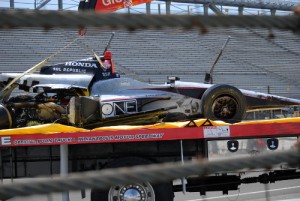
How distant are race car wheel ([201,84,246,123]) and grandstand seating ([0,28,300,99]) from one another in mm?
14101

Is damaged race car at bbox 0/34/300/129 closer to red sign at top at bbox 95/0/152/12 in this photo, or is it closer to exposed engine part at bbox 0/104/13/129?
exposed engine part at bbox 0/104/13/129

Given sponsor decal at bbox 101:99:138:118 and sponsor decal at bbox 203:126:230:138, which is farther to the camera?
sponsor decal at bbox 101:99:138:118

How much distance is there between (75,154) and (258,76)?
60.4 ft

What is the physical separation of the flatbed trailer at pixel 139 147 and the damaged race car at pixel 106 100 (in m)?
1.43

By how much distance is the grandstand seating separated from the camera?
2258cm

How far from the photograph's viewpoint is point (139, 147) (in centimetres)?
546

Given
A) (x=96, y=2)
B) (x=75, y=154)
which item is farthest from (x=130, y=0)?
(x=75, y=154)

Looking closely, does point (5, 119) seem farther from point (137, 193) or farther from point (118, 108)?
point (137, 193)

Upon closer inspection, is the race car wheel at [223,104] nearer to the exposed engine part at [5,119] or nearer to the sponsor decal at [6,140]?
the exposed engine part at [5,119]

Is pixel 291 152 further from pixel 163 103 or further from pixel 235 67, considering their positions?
pixel 235 67

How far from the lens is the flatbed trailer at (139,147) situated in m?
5.26

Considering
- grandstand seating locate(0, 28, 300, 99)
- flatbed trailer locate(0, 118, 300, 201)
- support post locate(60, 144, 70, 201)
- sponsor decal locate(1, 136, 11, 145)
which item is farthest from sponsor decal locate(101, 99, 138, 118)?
grandstand seating locate(0, 28, 300, 99)

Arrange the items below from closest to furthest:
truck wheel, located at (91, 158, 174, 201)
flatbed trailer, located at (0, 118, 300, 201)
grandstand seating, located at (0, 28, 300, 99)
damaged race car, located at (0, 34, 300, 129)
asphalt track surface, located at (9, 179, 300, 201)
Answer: truck wheel, located at (91, 158, 174, 201)
flatbed trailer, located at (0, 118, 300, 201)
damaged race car, located at (0, 34, 300, 129)
asphalt track surface, located at (9, 179, 300, 201)
grandstand seating, located at (0, 28, 300, 99)

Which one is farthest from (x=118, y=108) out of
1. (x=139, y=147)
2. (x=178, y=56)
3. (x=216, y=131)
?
(x=178, y=56)
